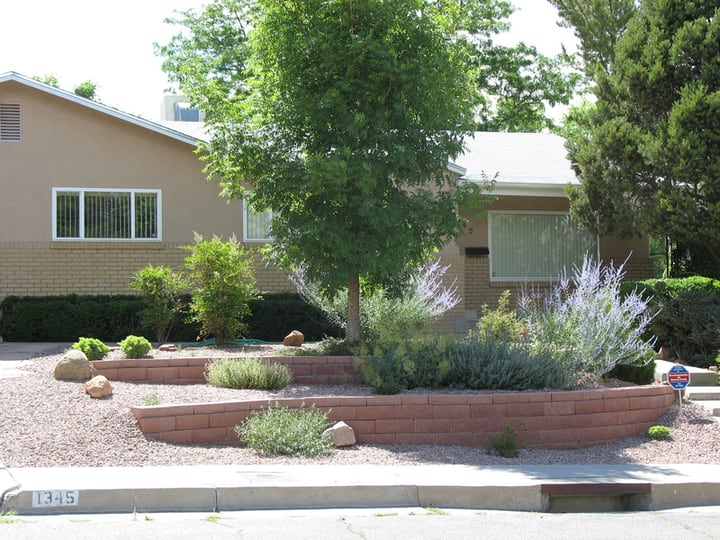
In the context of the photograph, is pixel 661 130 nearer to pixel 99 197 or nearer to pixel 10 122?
pixel 99 197

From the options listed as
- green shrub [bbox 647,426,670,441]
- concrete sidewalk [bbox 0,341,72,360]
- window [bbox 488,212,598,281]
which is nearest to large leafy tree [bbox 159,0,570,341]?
green shrub [bbox 647,426,670,441]

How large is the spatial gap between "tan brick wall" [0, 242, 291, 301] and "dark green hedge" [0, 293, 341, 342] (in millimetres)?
571

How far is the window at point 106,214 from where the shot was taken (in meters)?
16.1

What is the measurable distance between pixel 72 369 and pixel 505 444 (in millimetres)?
5181

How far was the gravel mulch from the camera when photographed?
7.82 meters

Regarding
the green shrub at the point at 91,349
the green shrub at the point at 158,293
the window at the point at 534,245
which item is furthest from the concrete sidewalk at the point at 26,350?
the window at the point at 534,245

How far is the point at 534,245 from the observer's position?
60.2ft

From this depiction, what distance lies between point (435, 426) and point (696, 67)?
25.2 feet

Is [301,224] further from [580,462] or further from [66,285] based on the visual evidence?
[66,285]

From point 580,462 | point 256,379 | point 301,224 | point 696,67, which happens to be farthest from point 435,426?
point 696,67

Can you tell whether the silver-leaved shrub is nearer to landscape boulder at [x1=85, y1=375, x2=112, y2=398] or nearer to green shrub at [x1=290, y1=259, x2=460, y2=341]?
green shrub at [x1=290, y1=259, x2=460, y2=341]

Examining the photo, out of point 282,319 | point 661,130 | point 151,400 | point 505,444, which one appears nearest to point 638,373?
point 505,444

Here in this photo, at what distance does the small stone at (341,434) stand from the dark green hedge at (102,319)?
646 centimetres

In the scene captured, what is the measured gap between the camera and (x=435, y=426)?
9.01 meters
